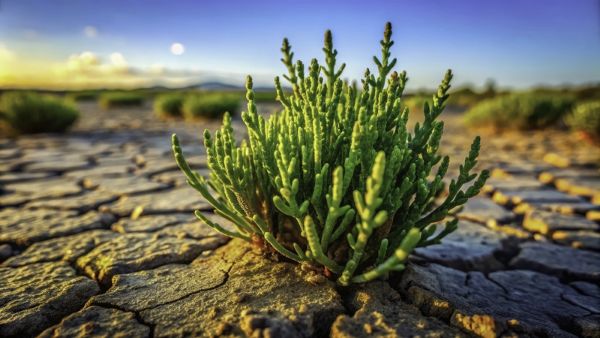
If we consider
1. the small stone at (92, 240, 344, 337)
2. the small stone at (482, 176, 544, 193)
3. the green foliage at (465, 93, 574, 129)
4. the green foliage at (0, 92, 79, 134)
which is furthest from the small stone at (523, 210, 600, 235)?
the green foliage at (0, 92, 79, 134)

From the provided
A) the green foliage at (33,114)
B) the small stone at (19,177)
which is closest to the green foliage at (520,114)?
the small stone at (19,177)

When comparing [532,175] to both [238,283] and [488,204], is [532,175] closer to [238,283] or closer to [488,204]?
[488,204]

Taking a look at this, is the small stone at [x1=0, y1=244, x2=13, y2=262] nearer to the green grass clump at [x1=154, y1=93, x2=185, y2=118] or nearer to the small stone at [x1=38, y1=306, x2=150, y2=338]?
the small stone at [x1=38, y1=306, x2=150, y2=338]

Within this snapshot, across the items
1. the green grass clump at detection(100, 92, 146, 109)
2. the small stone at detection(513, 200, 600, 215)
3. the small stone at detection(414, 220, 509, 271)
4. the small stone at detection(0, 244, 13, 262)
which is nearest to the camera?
the small stone at detection(0, 244, 13, 262)

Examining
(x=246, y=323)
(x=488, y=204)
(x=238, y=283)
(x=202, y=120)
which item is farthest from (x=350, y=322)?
(x=202, y=120)

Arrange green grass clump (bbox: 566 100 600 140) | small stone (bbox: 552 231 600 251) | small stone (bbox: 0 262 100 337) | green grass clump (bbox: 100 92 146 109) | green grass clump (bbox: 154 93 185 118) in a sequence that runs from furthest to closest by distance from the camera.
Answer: green grass clump (bbox: 100 92 146 109)
green grass clump (bbox: 154 93 185 118)
green grass clump (bbox: 566 100 600 140)
small stone (bbox: 552 231 600 251)
small stone (bbox: 0 262 100 337)
